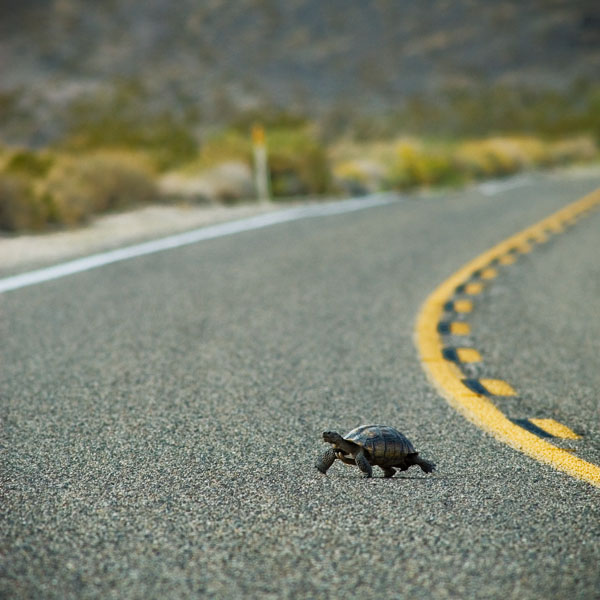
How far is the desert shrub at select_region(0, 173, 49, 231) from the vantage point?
13.3 m

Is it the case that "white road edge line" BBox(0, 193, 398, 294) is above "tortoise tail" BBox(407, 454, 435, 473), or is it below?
below

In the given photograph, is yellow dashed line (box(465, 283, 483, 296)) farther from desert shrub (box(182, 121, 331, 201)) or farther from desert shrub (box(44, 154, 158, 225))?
A: desert shrub (box(182, 121, 331, 201))

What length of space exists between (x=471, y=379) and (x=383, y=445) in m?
1.64

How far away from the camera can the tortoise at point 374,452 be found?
3615mm

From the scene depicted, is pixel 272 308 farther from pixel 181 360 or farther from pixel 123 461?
pixel 123 461

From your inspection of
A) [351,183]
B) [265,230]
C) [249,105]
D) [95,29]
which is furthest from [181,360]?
[95,29]

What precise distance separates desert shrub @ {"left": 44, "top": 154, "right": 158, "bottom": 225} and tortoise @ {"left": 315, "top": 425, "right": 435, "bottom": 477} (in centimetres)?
1115

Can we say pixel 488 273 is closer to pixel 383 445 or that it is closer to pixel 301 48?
pixel 383 445

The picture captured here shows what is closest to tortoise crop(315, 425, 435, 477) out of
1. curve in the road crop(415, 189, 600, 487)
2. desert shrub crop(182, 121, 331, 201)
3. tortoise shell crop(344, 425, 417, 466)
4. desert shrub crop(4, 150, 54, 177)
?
tortoise shell crop(344, 425, 417, 466)

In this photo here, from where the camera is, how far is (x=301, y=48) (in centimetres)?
9225

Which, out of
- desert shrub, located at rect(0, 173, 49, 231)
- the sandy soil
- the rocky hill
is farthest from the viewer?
the rocky hill

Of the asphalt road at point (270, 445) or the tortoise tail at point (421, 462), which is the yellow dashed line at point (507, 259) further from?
the tortoise tail at point (421, 462)

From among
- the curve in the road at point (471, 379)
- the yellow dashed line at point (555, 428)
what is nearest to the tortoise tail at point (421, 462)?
the curve in the road at point (471, 379)

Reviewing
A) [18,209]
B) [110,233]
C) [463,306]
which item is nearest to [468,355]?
[463,306]
